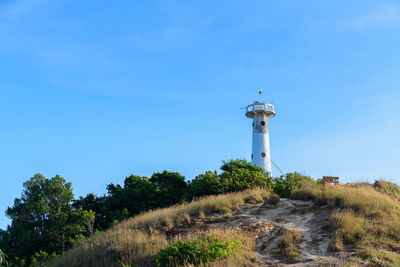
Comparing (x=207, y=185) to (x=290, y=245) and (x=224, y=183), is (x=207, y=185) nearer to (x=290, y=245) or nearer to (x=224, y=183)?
(x=224, y=183)

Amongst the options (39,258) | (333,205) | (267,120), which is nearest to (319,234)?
(333,205)

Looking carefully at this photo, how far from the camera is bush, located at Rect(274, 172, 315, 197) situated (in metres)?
20.2

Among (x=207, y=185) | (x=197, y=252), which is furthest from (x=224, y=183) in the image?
(x=197, y=252)

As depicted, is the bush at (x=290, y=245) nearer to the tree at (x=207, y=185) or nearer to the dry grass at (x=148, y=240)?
the dry grass at (x=148, y=240)

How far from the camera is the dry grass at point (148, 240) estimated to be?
35.5ft

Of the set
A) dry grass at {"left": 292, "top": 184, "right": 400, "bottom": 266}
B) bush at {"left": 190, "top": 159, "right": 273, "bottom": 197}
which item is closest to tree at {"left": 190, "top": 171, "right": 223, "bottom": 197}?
bush at {"left": 190, "top": 159, "right": 273, "bottom": 197}

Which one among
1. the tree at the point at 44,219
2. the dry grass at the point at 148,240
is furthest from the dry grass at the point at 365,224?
the tree at the point at 44,219

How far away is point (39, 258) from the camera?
2238 cm

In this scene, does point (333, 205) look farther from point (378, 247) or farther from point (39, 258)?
point (39, 258)

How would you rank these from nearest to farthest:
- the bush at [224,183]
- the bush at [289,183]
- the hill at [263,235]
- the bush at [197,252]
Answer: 1. the bush at [197,252]
2. the hill at [263,235]
3. the bush at [289,183]
4. the bush at [224,183]

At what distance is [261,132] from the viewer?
38.6 metres

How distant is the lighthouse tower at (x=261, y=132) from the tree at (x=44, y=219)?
757 inches

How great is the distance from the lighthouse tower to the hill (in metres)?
20.3

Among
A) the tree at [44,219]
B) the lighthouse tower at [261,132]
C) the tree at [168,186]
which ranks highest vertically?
the lighthouse tower at [261,132]
